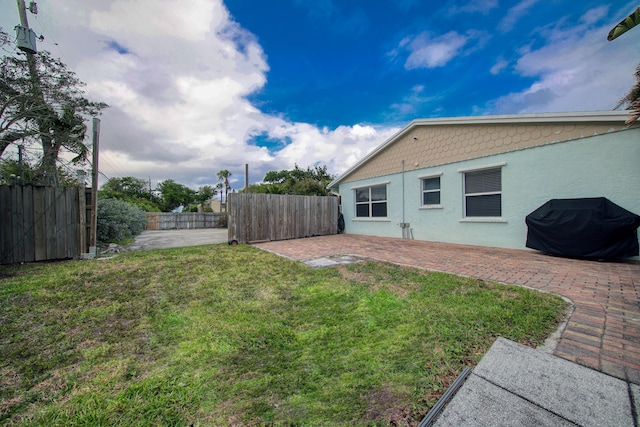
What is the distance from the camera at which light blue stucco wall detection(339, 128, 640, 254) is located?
5172mm

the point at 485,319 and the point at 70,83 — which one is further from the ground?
the point at 70,83

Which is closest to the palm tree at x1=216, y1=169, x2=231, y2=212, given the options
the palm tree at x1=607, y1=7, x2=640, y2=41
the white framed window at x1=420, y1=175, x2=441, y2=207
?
the white framed window at x1=420, y1=175, x2=441, y2=207

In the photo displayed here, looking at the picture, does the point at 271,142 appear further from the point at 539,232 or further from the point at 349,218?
the point at 539,232

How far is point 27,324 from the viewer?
105 inches

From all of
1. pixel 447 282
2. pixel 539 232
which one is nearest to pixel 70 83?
pixel 447 282

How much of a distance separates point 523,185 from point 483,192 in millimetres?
1073

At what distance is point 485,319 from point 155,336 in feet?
11.2

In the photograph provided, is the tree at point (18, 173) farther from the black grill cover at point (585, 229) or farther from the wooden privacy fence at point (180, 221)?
the wooden privacy fence at point (180, 221)

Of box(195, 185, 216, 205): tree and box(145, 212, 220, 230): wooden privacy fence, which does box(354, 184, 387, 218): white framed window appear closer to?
box(145, 212, 220, 230): wooden privacy fence

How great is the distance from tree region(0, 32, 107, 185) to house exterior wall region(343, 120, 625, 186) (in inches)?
418

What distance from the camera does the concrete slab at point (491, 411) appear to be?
4.33 feet

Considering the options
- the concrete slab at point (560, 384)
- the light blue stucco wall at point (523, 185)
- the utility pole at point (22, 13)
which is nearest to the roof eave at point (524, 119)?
the light blue stucco wall at point (523, 185)

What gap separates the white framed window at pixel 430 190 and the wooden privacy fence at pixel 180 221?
18769mm

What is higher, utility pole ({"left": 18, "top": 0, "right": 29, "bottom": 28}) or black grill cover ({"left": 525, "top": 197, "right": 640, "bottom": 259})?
utility pole ({"left": 18, "top": 0, "right": 29, "bottom": 28})
